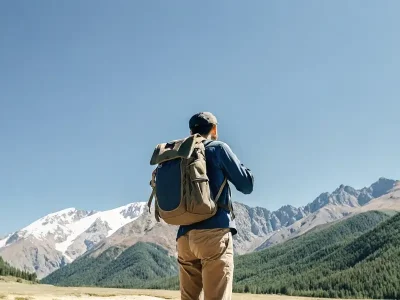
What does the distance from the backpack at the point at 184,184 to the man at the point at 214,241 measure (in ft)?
0.36

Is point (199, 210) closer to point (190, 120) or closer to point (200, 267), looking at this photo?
point (200, 267)

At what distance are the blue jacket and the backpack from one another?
82mm

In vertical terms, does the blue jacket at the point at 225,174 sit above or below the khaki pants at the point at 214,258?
above

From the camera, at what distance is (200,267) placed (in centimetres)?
611

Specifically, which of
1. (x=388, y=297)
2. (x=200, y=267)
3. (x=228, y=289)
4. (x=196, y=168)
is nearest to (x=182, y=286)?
(x=200, y=267)

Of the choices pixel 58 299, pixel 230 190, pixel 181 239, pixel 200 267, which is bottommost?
pixel 58 299

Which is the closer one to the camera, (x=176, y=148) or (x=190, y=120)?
(x=176, y=148)

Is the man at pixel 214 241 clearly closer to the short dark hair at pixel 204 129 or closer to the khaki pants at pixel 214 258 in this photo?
the khaki pants at pixel 214 258

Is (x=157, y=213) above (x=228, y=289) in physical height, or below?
above

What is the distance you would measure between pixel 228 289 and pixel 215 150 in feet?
6.02

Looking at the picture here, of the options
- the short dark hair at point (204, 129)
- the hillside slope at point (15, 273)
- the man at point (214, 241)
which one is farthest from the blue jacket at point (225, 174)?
the hillside slope at point (15, 273)

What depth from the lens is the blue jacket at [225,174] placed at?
5883 millimetres

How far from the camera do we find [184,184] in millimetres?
5723

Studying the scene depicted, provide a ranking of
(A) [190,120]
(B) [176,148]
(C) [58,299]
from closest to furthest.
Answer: (B) [176,148] < (A) [190,120] < (C) [58,299]
